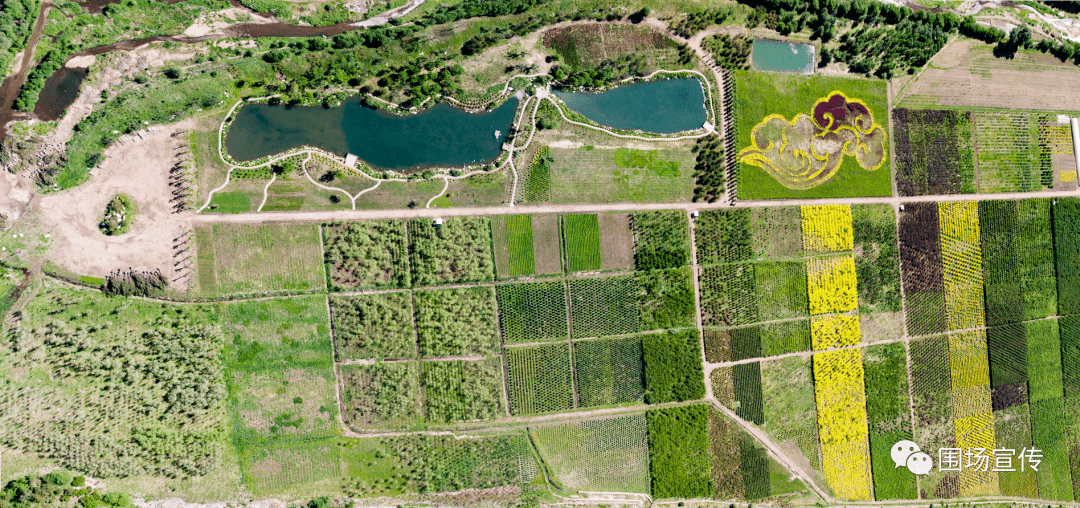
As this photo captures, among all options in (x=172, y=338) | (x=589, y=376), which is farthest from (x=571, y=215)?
(x=172, y=338)

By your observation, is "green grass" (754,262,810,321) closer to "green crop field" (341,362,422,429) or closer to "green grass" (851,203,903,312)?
"green grass" (851,203,903,312)

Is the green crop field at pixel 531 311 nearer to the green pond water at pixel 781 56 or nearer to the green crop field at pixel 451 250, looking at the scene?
the green crop field at pixel 451 250

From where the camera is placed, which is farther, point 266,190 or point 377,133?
point 377,133

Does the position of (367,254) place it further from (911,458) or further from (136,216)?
(911,458)

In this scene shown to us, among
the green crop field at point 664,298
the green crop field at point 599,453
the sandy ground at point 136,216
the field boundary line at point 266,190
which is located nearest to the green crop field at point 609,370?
the green crop field at point 599,453

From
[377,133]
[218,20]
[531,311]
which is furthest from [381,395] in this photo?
[218,20]
